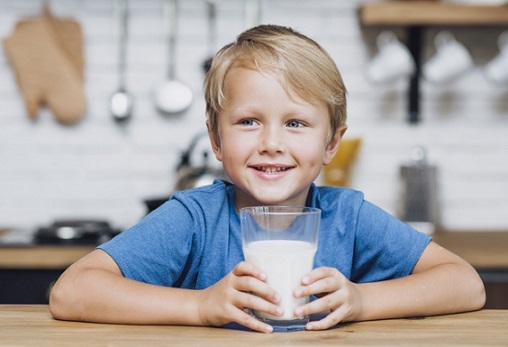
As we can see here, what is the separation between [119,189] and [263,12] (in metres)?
0.93

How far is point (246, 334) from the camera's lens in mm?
1056

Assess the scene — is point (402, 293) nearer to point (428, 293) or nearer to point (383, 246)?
point (428, 293)

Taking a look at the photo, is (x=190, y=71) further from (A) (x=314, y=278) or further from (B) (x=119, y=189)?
(A) (x=314, y=278)

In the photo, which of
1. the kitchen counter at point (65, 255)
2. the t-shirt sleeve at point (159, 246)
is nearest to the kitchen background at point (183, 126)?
the kitchen counter at point (65, 255)

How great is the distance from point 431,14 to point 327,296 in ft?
6.83

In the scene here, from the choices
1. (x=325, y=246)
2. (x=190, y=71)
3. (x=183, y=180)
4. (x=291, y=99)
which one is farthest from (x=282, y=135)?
(x=190, y=71)

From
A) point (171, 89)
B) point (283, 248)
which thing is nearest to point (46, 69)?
point (171, 89)

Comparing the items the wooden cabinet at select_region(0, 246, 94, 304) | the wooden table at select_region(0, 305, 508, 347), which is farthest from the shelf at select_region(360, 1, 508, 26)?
the wooden table at select_region(0, 305, 508, 347)

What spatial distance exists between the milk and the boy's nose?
0.26 metres

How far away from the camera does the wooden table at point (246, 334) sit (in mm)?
1010

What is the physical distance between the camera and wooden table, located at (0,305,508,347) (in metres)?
1.01

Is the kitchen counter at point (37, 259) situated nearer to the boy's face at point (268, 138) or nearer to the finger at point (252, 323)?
the boy's face at point (268, 138)

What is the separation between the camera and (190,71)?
3.14m

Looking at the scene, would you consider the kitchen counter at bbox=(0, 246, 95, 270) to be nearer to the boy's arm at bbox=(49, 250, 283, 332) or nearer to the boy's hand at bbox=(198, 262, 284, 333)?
the boy's arm at bbox=(49, 250, 283, 332)
